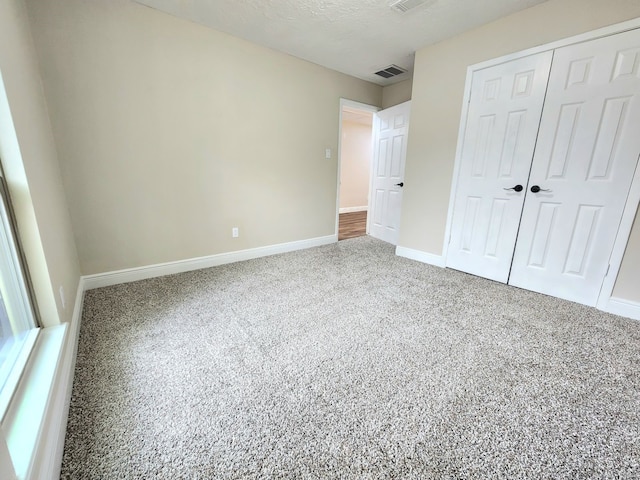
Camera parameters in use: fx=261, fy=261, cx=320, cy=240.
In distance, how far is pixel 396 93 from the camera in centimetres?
396

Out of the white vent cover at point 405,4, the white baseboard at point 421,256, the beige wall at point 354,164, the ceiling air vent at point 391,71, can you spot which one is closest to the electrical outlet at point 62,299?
the white vent cover at point 405,4

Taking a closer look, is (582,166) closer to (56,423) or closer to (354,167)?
(56,423)

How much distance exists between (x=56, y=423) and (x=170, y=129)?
238cm

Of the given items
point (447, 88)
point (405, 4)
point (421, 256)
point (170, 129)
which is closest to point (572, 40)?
point (447, 88)

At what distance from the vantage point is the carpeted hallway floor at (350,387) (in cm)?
102

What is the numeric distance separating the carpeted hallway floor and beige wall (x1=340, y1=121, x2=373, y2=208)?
509cm

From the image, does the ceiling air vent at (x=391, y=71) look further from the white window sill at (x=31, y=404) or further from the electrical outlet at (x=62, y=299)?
the white window sill at (x=31, y=404)

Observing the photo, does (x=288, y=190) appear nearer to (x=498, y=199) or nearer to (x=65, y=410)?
(x=498, y=199)

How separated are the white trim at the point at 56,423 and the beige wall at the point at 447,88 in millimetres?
3262

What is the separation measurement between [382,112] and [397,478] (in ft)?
13.8

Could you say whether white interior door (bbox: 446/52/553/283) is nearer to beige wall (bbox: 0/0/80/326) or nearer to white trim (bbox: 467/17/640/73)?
white trim (bbox: 467/17/640/73)

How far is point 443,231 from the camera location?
10.1 ft

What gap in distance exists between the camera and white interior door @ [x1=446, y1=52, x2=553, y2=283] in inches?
91.8

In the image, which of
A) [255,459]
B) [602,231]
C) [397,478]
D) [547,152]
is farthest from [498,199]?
[255,459]
